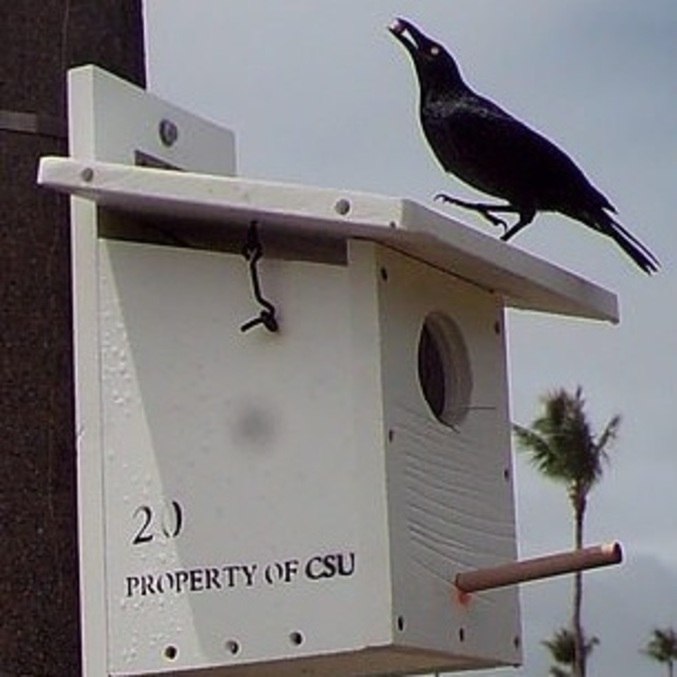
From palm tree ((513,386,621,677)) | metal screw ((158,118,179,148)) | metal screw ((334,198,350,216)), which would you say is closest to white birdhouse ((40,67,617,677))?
metal screw ((334,198,350,216))

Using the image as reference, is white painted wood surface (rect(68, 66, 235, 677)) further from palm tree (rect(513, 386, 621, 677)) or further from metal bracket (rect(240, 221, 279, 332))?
palm tree (rect(513, 386, 621, 677))

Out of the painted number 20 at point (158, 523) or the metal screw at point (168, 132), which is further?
the metal screw at point (168, 132)

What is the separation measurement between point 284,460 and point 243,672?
0.29 meters

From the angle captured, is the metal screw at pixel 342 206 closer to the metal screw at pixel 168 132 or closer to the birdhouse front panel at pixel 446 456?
the birdhouse front panel at pixel 446 456

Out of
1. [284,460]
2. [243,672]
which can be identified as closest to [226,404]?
[284,460]

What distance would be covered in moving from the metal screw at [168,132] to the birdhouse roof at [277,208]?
258 millimetres

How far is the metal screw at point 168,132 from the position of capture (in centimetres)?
396

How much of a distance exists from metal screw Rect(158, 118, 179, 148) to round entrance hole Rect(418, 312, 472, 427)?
49 cm

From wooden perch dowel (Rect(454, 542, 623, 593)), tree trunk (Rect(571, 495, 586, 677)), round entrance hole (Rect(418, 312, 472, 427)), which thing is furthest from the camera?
tree trunk (Rect(571, 495, 586, 677))

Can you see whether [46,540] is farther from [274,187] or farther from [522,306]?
[522,306]

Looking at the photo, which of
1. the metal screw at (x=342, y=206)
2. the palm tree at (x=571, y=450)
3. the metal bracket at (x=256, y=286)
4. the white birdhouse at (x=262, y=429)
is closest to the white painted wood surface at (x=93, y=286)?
the white birdhouse at (x=262, y=429)

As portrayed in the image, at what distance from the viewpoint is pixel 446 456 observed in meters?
3.78

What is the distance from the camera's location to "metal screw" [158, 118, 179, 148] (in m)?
3.96

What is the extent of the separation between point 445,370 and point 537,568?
0.48 meters
